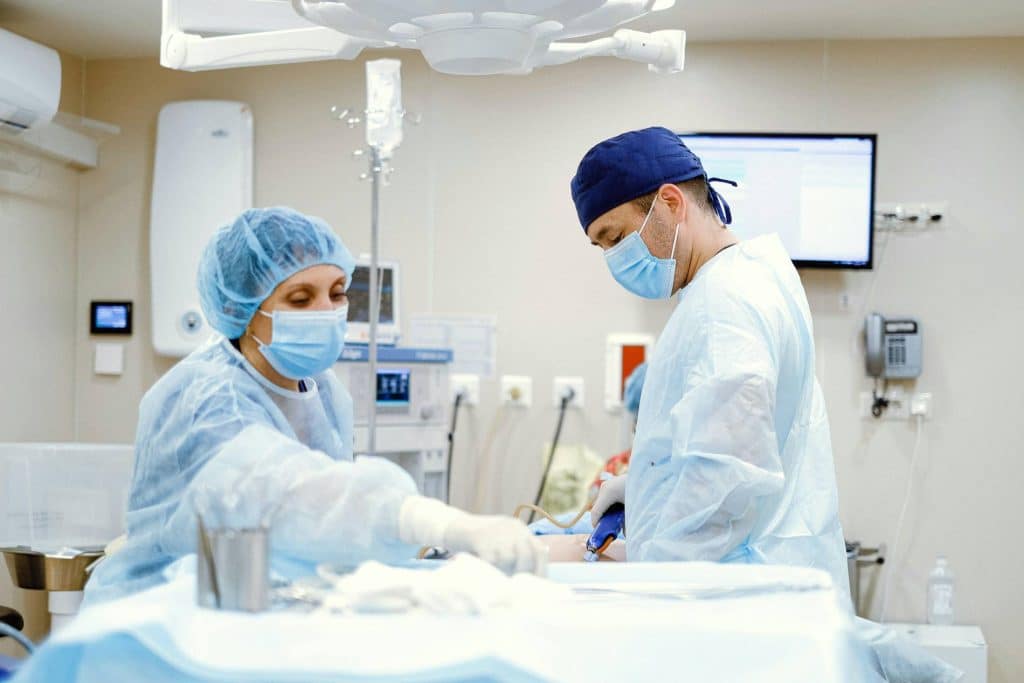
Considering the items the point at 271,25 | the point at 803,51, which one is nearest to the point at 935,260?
the point at 803,51

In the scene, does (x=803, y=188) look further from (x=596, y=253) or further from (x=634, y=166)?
(x=634, y=166)

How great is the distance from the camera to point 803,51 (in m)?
4.30

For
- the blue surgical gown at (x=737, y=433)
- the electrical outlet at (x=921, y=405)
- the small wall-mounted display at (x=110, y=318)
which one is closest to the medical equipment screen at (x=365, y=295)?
the small wall-mounted display at (x=110, y=318)

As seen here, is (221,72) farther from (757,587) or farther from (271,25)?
(757,587)

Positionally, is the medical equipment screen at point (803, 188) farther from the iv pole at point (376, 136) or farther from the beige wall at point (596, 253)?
the iv pole at point (376, 136)

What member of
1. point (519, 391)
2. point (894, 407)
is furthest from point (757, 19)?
point (519, 391)

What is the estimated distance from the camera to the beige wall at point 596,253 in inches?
167

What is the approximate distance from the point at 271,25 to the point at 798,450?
3.76 feet

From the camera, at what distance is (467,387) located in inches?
176

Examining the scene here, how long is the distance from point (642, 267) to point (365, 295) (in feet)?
7.20

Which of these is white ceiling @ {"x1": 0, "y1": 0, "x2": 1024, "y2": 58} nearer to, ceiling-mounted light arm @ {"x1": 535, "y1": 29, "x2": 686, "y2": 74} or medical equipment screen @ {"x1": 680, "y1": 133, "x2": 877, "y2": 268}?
medical equipment screen @ {"x1": 680, "y1": 133, "x2": 877, "y2": 268}

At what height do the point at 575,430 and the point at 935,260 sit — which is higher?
the point at 935,260

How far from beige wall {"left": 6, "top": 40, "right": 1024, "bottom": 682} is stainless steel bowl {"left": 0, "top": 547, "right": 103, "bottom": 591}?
4.46 ft

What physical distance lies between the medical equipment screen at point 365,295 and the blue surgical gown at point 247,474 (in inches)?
83.8
